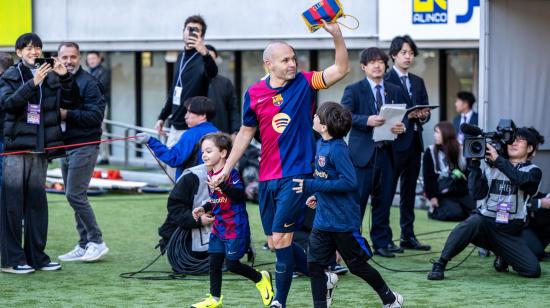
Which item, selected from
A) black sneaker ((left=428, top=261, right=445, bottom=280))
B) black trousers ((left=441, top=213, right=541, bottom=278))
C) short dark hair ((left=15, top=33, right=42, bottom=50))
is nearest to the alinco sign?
black trousers ((left=441, top=213, right=541, bottom=278))

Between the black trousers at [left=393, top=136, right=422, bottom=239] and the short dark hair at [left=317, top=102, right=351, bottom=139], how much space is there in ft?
10.8

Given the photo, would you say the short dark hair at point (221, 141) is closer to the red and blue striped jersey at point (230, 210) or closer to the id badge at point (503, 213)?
the red and blue striped jersey at point (230, 210)

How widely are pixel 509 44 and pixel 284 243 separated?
11.6ft

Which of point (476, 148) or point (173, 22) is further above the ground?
point (173, 22)

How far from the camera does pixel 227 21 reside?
17766 mm

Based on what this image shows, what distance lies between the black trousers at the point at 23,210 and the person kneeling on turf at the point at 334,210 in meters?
3.12

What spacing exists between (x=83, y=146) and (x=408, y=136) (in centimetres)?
308

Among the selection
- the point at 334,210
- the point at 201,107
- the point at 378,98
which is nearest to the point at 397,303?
the point at 334,210

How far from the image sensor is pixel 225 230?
833 centimetres

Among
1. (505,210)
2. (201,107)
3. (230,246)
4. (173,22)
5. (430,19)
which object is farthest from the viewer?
(173,22)

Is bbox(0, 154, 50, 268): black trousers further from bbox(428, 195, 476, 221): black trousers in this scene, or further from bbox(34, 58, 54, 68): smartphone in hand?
bbox(428, 195, 476, 221): black trousers

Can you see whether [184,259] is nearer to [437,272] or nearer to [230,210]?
[230,210]

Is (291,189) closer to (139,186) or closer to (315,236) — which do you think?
(315,236)

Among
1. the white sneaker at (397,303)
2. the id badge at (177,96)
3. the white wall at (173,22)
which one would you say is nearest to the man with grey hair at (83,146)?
the id badge at (177,96)
